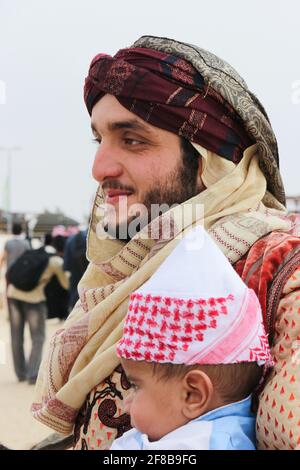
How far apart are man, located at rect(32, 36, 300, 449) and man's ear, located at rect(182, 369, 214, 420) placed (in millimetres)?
339

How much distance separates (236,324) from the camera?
163 centimetres

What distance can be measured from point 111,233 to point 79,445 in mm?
668

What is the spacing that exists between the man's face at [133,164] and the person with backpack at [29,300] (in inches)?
257

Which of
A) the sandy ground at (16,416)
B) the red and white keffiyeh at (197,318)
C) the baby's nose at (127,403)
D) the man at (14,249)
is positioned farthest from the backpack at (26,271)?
the red and white keffiyeh at (197,318)

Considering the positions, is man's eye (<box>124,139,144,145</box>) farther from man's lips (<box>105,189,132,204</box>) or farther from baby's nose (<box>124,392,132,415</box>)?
baby's nose (<box>124,392,132,415</box>)

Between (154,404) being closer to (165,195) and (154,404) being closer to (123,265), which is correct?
(123,265)

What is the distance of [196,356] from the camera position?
5.29ft

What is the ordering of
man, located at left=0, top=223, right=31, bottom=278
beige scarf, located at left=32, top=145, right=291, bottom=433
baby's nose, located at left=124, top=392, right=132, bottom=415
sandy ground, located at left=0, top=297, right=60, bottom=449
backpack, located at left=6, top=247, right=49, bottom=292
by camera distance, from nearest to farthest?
1. baby's nose, located at left=124, top=392, right=132, bottom=415
2. beige scarf, located at left=32, top=145, right=291, bottom=433
3. sandy ground, located at left=0, top=297, right=60, bottom=449
4. backpack, located at left=6, top=247, right=49, bottom=292
5. man, located at left=0, top=223, right=31, bottom=278

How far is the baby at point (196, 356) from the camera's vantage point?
1.60 meters

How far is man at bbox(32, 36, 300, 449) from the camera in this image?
2008mm

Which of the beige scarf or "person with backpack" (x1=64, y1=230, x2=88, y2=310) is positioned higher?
the beige scarf

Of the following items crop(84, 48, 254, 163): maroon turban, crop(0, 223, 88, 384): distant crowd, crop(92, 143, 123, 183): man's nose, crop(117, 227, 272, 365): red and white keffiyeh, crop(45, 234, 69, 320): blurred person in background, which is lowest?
crop(45, 234, 69, 320): blurred person in background

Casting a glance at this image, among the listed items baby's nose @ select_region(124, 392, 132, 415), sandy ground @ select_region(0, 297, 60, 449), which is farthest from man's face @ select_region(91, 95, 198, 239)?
sandy ground @ select_region(0, 297, 60, 449)

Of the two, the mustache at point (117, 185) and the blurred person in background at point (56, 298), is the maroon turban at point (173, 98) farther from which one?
the blurred person in background at point (56, 298)
